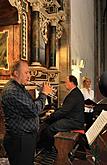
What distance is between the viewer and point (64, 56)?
10.7 m

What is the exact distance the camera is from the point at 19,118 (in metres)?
3.35

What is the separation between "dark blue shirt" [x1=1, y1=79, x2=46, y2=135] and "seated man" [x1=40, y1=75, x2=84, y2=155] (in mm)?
2336

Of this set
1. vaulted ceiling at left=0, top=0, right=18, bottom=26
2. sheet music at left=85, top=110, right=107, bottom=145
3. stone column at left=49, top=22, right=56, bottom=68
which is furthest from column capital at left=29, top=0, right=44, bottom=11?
sheet music at left=85, top=110, right=107, bottom=145

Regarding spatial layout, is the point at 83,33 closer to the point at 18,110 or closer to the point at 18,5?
the point at 18,5

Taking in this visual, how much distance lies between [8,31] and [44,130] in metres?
2.33

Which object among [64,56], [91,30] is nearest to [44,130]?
[64,56]

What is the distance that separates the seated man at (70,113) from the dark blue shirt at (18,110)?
234cm

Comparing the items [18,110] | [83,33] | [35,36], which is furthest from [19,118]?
[83,33]

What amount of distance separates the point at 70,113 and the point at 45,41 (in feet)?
9.55

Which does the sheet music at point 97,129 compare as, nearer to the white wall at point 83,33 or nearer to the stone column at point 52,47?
the stone column at point 52,47

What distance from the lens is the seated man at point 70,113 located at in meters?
5.70

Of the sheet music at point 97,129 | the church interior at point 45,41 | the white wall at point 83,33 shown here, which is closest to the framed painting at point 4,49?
the church interior at point 45,41

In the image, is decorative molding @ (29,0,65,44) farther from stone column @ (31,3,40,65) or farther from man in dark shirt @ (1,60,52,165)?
man in dark shirt @ (1,60,52,165)

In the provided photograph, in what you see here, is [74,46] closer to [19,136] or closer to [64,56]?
[64,56]
